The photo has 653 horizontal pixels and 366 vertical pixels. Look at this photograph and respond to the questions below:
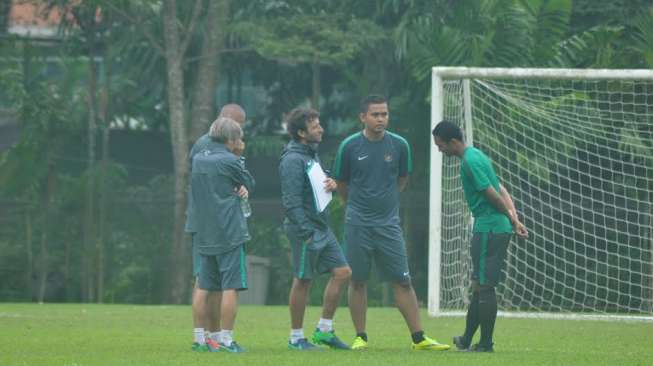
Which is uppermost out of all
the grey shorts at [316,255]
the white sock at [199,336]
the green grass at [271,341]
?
the grey shorts at [316,255]

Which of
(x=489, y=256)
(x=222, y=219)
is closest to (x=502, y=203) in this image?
(x=489, y=256)

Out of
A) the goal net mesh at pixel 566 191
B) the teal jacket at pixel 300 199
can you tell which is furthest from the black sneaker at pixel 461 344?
the goal net mesh at pixel 566 191

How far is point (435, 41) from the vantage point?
21.8m

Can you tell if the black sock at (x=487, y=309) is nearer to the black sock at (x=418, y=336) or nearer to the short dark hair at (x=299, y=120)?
the black sock at (x=418, y=336)

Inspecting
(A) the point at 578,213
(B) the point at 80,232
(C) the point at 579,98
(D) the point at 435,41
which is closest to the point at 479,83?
(C) the point at 579,98

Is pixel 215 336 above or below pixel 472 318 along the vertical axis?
below

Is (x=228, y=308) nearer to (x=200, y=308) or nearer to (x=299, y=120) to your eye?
(x=200, y=308)

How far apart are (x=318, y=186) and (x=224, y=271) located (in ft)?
3.17

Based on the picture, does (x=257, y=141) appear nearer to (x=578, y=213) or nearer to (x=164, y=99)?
(x=164, y=99)

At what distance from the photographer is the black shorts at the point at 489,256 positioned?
10.5 meters

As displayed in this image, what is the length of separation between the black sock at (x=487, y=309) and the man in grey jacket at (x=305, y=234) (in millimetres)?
1067

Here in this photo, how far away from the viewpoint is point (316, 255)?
35.2ft

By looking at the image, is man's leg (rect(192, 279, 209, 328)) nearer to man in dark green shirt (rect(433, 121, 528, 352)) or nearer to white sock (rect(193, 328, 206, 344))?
white sock (rect(193, 328, 206, 344))

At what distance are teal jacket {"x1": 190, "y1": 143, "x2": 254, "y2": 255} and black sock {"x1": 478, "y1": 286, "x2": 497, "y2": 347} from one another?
186 centimetres
